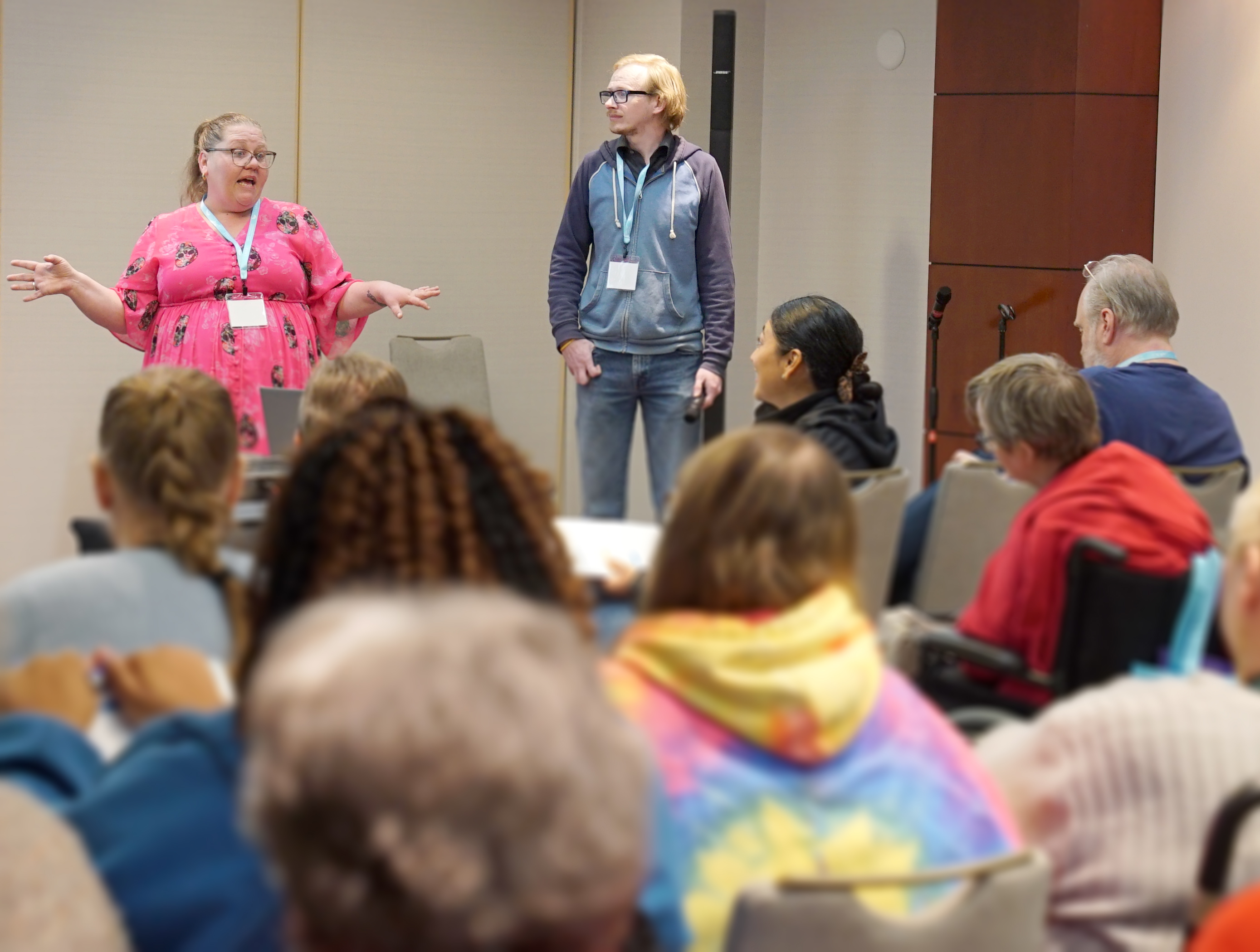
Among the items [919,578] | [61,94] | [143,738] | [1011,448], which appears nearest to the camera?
[143,738]

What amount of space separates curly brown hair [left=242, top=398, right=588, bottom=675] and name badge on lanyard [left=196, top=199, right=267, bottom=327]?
3.08 metres

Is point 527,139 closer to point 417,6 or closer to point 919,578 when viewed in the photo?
point 417,6

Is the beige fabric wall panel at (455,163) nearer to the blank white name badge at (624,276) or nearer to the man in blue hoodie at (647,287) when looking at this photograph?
the man in blue hoodie at (647,287)

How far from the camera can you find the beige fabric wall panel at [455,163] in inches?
233

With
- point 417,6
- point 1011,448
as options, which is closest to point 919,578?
point 1011,448

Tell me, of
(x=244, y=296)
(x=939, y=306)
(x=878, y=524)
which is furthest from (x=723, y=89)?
(x=878, y=524)

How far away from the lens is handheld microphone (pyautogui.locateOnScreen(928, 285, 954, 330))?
5570 mm

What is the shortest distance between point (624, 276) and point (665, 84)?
0.61 m

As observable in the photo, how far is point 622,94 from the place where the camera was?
4625 mm

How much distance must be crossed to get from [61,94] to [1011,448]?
399 cm

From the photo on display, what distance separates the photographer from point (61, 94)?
17.7ft

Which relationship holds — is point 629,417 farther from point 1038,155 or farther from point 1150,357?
point 1038,155

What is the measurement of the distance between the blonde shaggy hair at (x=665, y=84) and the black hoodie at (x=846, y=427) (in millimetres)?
1357

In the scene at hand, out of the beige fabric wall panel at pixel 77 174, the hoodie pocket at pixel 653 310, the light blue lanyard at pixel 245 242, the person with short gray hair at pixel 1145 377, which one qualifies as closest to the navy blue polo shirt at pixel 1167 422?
the person with short gray hair at pixel 1145 377
